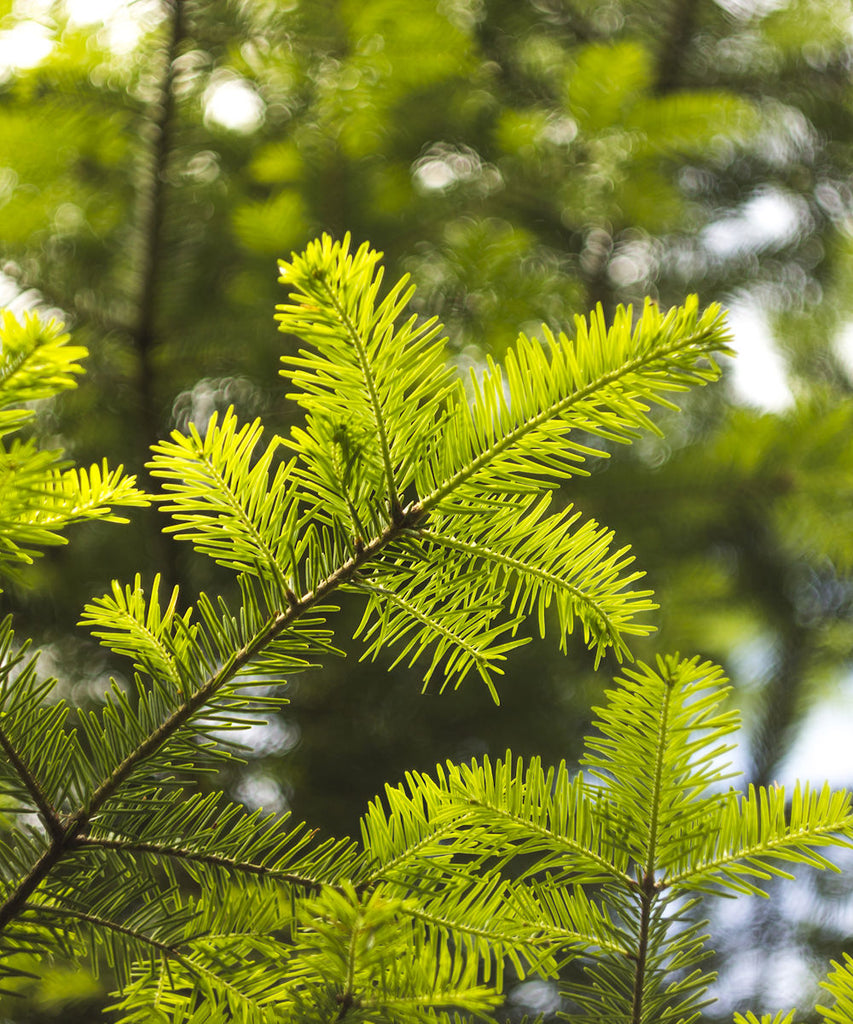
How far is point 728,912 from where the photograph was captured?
1.45 meters

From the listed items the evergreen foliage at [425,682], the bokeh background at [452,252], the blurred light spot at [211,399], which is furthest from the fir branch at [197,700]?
Answer: the blurred light spot at [211,399]

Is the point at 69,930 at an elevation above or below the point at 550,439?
below

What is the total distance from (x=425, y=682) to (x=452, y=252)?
106cm

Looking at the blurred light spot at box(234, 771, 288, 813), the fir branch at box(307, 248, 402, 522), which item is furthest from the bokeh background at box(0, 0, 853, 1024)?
the fir branch at box(307, 248, 402, 522)

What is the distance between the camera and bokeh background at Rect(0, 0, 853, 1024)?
3.96ft

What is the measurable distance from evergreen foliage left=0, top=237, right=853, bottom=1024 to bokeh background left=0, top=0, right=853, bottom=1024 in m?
0.69

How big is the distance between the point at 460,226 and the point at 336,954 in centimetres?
138

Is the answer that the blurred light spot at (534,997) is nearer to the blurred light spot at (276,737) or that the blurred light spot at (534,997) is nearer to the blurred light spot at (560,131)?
the blurred light spot at (276,737)

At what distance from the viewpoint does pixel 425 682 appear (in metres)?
0.47

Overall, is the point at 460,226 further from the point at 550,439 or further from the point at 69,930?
the point at 69,930

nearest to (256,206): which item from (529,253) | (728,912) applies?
(529,253)

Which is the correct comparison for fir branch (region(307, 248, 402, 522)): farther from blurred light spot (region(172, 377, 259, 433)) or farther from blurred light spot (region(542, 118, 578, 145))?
blurred light spot (region(542, 118, 578, 145))

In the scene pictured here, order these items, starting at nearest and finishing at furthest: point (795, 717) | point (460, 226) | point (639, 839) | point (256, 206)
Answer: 1. point (639, 839)
2. point (256, 206)
3. point (460, 226)
4. point (795, 717)

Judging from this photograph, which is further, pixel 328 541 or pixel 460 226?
pixel 460 226
